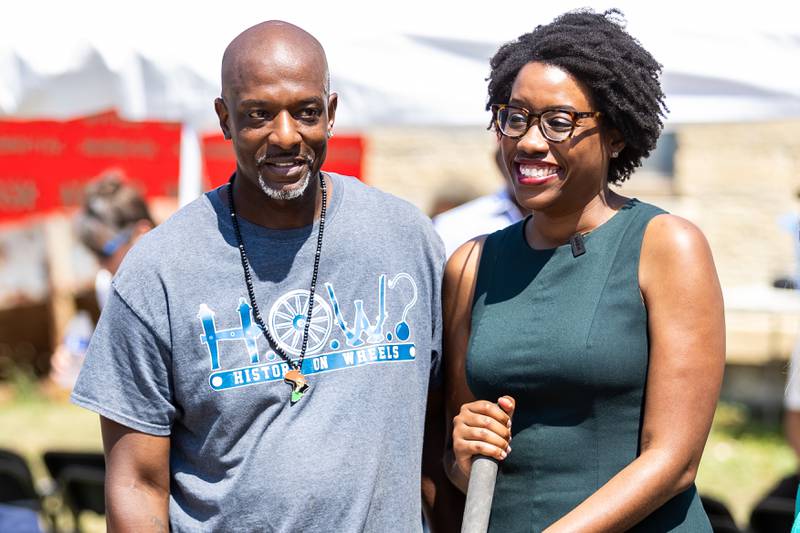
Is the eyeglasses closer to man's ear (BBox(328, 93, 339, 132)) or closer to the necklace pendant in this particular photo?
man's ear (BBox(328, 93, 339, 132))

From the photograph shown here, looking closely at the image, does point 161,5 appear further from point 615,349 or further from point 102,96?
point 615,349

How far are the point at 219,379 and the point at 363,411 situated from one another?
0.33m

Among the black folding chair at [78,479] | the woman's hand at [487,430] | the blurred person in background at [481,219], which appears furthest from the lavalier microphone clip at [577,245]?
the black folding chair at [78,479]

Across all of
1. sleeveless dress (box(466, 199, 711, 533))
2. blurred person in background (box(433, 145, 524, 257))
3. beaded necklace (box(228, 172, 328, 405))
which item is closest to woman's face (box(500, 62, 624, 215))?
sleeveless dress (box(466, 199, 711, 533))

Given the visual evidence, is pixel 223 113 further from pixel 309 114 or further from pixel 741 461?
pixel 741 461

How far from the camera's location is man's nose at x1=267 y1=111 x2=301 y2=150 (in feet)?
7.75

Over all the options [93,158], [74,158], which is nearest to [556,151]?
[93,158]

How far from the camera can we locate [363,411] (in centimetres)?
239

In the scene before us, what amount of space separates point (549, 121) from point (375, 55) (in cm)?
163

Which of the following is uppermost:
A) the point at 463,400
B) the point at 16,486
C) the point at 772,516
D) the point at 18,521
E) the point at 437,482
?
the point at 463,400

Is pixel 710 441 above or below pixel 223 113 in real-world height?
below

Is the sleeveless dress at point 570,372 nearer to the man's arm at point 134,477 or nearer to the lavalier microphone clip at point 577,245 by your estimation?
the lavalier microphone clip at point 577,245

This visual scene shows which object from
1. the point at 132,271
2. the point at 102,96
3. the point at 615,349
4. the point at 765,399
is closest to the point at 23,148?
the point at 102,96

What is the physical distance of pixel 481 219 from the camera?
14.0 ft
